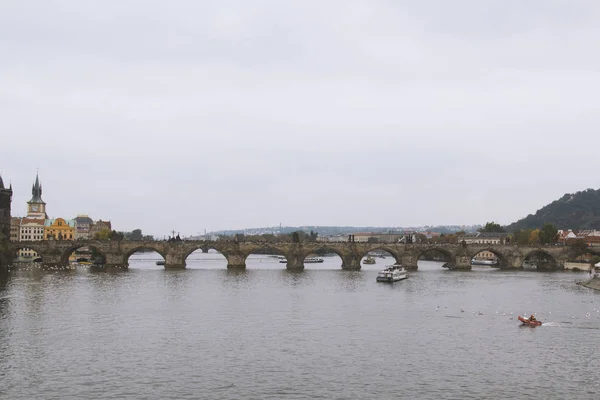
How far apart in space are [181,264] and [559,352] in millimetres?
86043

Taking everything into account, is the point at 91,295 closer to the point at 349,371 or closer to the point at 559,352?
the point at 349,371

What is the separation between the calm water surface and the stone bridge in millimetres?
40944

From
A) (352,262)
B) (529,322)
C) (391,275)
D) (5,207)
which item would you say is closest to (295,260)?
(352,262)

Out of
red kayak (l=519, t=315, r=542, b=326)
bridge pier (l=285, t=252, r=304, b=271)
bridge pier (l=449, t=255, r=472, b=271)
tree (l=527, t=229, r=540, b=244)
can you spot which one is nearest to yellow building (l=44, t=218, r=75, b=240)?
bridge pier (l=285, t=252, r=304, b=271)

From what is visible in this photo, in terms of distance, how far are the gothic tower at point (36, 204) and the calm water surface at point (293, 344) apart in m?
126

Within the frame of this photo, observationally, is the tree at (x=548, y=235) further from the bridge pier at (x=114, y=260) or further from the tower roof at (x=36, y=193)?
the tower roof at (x=36, y=193)

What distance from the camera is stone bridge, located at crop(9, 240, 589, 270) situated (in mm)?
117875

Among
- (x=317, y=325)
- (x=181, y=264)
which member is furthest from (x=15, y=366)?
(x=181, y=264)

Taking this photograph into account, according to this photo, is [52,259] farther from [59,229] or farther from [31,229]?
[31,229]

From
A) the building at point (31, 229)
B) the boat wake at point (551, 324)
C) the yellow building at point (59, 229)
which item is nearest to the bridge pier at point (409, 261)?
the boat wake at point (551, 324)

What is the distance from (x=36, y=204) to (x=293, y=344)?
170 m

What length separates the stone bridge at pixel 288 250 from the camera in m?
118

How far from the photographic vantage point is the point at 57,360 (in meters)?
38.1

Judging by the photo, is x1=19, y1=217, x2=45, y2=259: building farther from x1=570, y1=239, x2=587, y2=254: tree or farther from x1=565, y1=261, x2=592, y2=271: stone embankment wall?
x1=570, y1=239, x2=587, y2=254: tree
